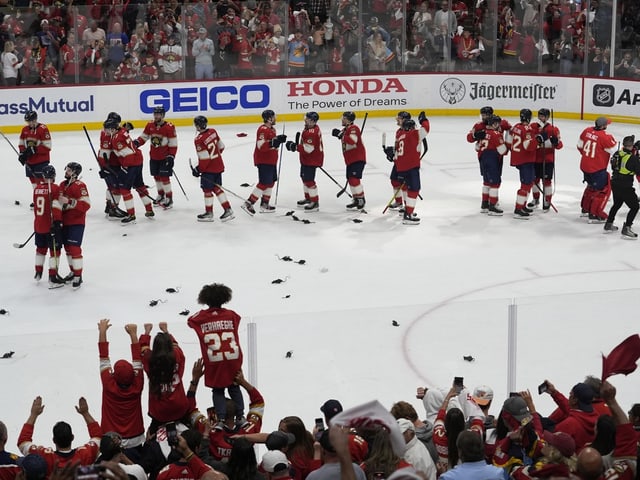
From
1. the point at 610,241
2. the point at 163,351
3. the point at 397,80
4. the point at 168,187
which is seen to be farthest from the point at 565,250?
the point at 397,80

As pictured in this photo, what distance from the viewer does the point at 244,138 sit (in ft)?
59.2

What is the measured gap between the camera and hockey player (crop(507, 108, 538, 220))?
13141 mm

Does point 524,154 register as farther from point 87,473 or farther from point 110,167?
point 87,473

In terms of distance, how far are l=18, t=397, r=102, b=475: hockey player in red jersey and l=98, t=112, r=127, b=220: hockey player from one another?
727 cm

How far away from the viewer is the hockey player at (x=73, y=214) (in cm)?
1041

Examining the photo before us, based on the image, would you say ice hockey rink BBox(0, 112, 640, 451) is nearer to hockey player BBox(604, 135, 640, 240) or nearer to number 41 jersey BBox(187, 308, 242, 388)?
number 41 jersey BBox(187, 308, 242, 388)

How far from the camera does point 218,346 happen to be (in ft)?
21.3

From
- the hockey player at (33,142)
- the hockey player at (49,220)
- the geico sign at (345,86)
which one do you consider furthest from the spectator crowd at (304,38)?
the hockey player at (49,220)

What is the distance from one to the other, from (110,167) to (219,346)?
6.84 m

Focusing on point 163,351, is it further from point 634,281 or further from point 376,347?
point 634,281

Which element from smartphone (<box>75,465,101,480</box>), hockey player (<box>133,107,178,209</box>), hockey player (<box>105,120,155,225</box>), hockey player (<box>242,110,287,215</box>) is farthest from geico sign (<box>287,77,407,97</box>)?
smartphone (<box>75,465,101,480</box>)

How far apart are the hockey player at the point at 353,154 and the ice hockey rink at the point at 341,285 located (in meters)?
0.32

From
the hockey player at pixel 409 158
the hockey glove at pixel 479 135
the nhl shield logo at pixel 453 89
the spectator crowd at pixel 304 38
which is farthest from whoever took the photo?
the nhl shield logo at pixel 453 89

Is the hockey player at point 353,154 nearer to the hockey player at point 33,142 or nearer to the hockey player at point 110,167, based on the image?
the hockey player at point 110,167
